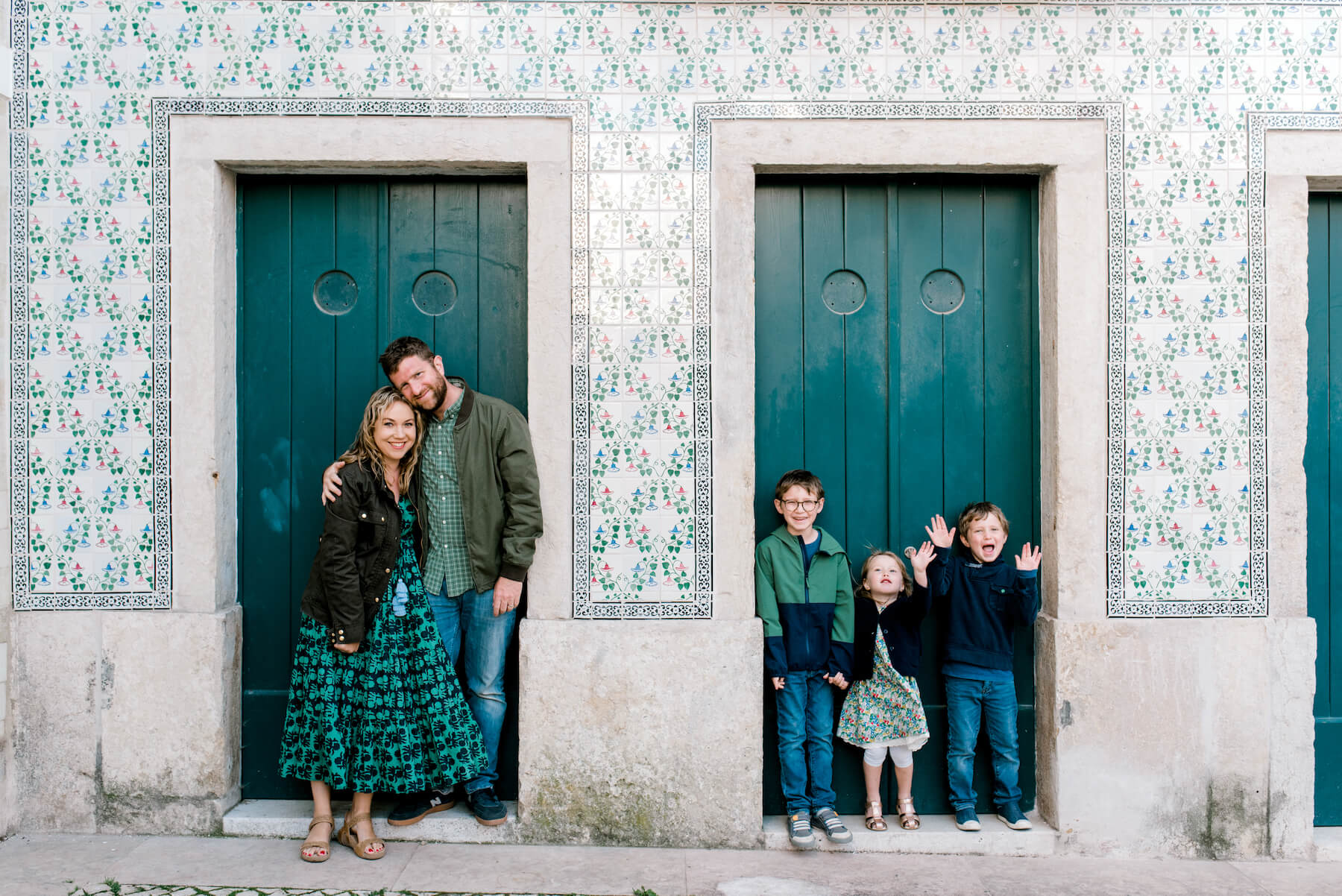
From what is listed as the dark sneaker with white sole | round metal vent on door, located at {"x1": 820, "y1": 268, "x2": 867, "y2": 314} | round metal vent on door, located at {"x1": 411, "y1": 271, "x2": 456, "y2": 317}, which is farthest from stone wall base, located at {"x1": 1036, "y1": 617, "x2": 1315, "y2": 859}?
round metal vent on door, located at {"x1": 411, "y1": 271, "x2": 456, "y2": 317}

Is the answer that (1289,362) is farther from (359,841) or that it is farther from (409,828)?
(359,841)

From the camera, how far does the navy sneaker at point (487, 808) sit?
3.77m

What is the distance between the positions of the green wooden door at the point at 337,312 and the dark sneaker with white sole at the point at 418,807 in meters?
0.34

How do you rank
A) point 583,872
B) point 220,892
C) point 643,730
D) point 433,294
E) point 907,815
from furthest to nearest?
point 433,294, point 907,815, point 643,730, point 583,872, point 220,892

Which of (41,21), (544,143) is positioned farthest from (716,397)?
(41,21)

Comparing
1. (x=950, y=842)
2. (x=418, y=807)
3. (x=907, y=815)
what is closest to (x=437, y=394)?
(x=418, y=807)

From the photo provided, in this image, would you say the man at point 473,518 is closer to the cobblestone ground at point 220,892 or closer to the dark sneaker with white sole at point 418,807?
the dark sneaker with white sole at point 418,807

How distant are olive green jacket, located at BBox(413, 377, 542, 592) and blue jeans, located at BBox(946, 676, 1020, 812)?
1.82m

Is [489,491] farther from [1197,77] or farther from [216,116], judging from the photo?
[1197,77]

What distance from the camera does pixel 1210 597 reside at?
378cm

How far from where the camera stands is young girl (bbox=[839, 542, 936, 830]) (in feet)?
12.5

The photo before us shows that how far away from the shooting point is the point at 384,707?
11.7 feet

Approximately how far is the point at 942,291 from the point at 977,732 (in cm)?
181

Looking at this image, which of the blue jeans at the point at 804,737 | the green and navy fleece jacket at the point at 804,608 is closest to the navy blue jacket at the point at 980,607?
the green and navy fleece jacket at the point at 804,608
